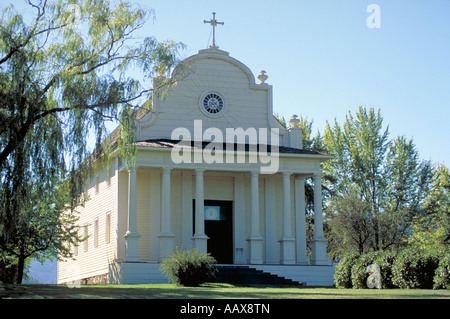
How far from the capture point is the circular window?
95.5 feet

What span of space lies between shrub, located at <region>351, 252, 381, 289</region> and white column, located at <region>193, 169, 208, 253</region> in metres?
6.12

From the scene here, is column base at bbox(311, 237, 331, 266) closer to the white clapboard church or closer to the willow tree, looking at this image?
the white clapboard church

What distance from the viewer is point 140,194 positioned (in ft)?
91.3

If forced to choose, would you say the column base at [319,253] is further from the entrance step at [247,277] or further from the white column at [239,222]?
the white column at [239,222]

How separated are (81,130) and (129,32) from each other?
137 inches

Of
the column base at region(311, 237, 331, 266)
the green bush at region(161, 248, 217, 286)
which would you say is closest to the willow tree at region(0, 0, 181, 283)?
the green bush at region(161, 248, 217, 286)

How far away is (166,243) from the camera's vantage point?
26.2 metres

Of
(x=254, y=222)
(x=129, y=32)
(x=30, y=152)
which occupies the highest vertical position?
(x=129, y=32)

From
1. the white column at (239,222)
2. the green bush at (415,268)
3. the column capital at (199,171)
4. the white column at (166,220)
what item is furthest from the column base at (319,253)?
the green bush at (415,268)

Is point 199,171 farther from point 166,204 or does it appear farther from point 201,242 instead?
point 201,242
